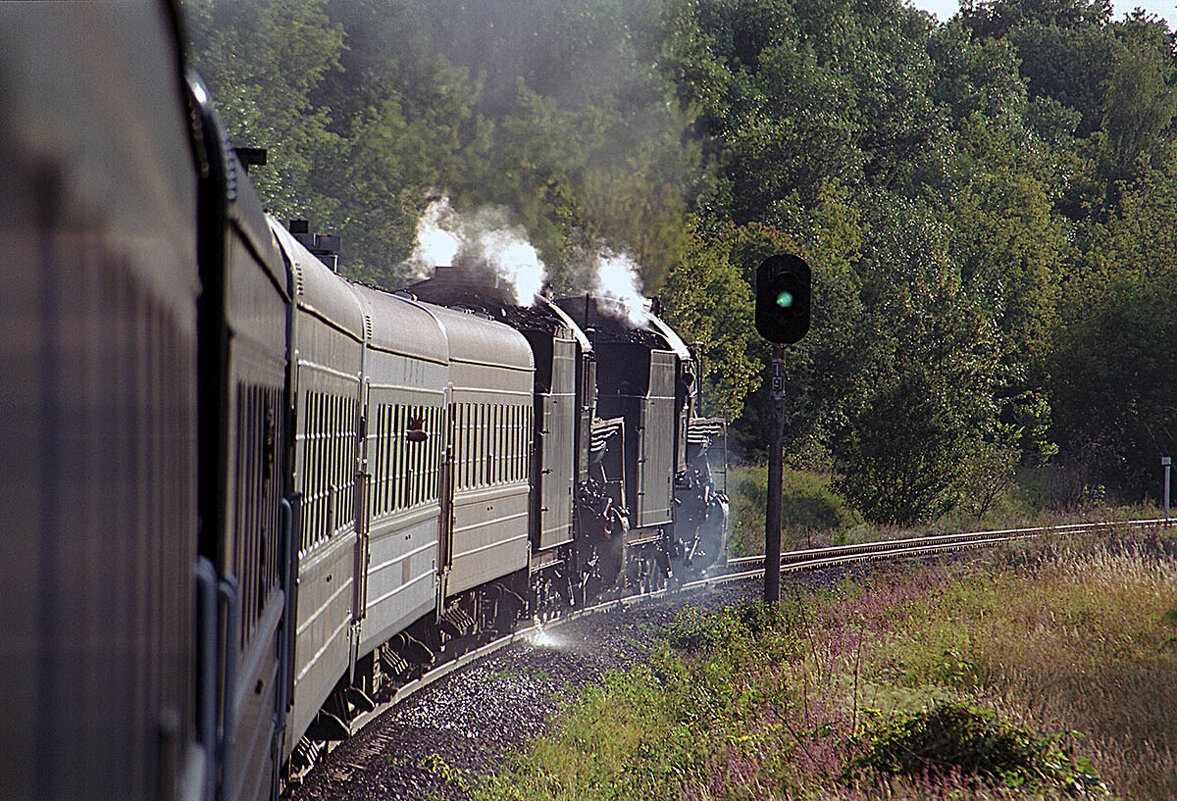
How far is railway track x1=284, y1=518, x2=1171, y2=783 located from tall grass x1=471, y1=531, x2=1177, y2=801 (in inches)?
59.6

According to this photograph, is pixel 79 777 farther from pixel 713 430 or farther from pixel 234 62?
pixel 234 62

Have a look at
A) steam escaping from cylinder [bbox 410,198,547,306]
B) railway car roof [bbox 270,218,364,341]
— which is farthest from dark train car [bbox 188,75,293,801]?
steam escaping from cylinder [bbox 410,198,547,306]

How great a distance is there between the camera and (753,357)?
4056cm

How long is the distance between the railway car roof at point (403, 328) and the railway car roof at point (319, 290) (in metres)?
0.32

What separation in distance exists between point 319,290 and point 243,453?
359 centimetres

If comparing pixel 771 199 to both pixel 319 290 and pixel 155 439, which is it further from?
pixel 155 439

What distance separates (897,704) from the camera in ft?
30.2

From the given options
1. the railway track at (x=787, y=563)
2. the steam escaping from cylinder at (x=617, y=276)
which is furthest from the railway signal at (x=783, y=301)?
the steam escaping from cylinder at (x=617, y=276)

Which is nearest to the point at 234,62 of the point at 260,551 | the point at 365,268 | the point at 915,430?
the point at 365,268

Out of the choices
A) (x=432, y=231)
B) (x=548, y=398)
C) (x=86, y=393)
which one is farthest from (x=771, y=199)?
(x=86, y=393)

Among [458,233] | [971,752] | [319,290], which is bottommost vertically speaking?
[971,752]

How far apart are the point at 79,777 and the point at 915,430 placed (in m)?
32.3

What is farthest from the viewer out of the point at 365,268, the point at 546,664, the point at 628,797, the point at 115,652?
the point at 365,268

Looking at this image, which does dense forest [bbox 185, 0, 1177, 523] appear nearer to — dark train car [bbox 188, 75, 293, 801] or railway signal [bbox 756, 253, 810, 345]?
railway signal [bbox 756, 253, 810, 345]
